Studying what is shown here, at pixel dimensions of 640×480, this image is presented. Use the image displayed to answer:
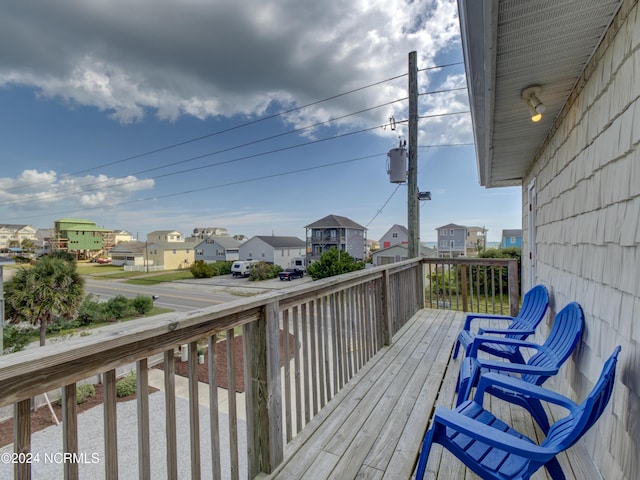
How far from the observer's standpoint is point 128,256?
29.7 metres

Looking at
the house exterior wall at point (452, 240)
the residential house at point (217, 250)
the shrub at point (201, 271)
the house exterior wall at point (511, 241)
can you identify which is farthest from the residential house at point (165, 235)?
the house exterior wall at point (511, 241)

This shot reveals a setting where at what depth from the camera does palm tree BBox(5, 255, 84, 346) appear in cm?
883

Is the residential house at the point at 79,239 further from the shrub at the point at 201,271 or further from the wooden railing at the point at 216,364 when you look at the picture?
the wooden railing at the point at 216,364

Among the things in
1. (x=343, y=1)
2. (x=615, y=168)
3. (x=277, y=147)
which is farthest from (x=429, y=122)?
(x=277, y=147)

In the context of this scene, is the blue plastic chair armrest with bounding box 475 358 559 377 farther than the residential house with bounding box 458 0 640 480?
Yes

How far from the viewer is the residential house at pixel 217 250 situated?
3656 centimetres

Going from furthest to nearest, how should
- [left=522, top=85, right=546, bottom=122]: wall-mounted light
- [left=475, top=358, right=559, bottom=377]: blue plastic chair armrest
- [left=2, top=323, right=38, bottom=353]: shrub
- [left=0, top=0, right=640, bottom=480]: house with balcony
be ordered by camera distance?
[left=2, top=323, right=38, bottom=353]: shrub → [left=522, top=85, right=546, bottom=122]: wall-mounted light → [left=475, top=358, right=559, bottom=377]: blue plastic chair armrest → [left=0, top=0, right=640, bottom=480]: house with balcony

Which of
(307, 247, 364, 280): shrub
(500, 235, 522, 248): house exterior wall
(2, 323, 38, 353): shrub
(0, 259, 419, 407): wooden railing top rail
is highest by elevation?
(0, 259, 419, 407): wooden railing top rail

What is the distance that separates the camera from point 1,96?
21172 millimetres

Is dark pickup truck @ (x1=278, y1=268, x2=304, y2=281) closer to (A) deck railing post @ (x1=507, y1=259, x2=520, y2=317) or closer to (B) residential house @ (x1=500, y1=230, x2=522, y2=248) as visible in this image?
(A) deck railing post @ (x1=507, y1=259, x2=520, y2=317)

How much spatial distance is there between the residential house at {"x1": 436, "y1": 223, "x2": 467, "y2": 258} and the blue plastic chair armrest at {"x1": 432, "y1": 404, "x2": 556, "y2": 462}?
2914 cm

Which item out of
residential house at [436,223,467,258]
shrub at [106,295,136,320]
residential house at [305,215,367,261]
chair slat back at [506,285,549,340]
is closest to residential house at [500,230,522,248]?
residential house at [436,223,467,258]

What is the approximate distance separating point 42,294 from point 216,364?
11.0 metres

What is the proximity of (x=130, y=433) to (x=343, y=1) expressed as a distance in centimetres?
1103
